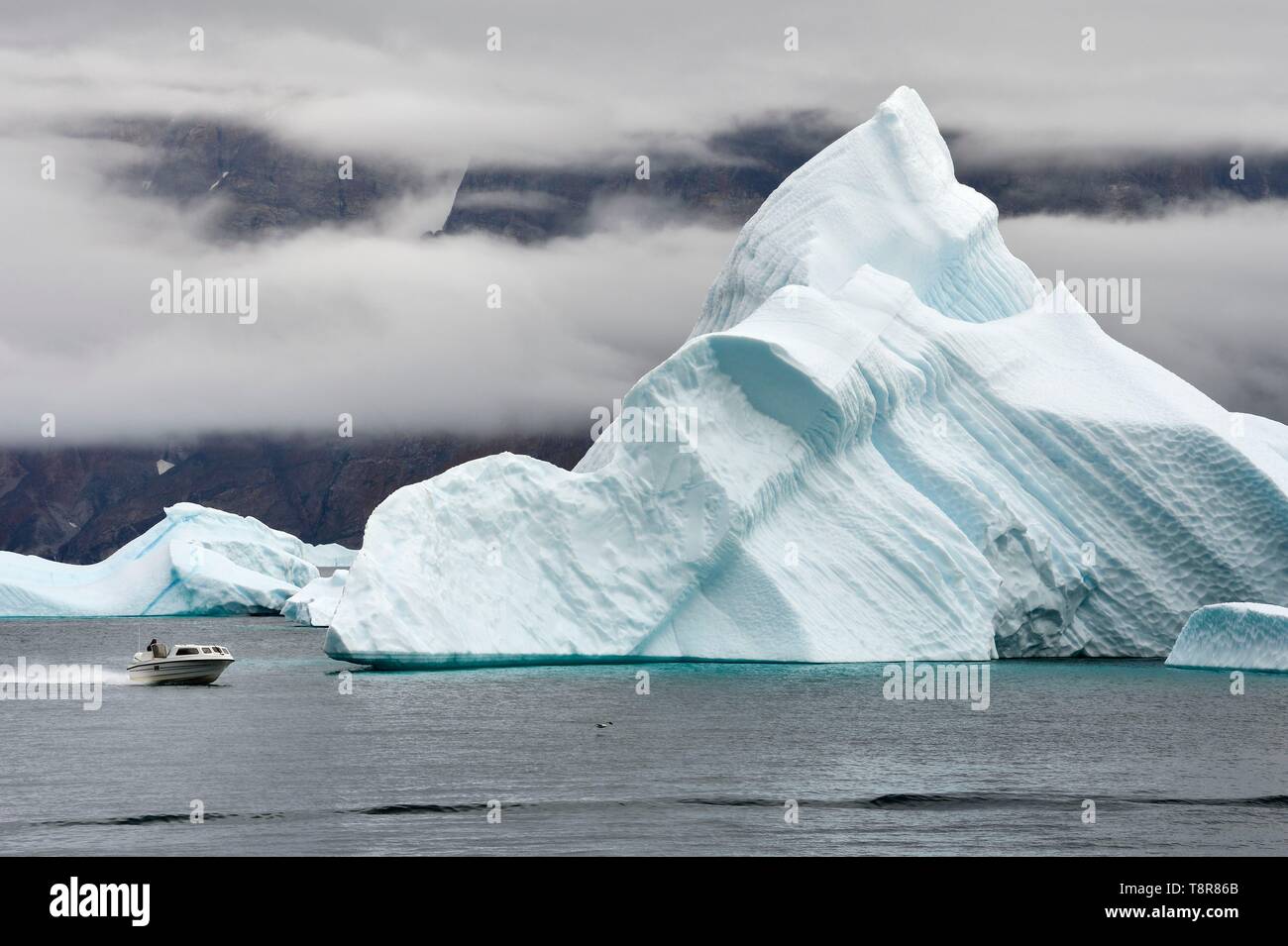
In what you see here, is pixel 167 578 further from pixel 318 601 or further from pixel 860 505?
pixel 860 505

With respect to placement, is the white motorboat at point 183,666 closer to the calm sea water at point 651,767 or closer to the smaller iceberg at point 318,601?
the calm sea water at point 651,767

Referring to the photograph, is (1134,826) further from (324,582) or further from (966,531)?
(324,582)

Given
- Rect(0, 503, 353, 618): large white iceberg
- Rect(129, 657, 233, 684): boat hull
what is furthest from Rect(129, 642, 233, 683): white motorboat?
Rect(0, 503, 353, 618): large white iceberg

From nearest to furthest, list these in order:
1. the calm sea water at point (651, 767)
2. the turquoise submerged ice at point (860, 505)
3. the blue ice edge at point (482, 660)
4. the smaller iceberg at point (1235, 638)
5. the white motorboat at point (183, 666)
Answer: the calm sea water at point (651, 767), the blue ice edge at point (482, 660), the turquoise submerged ice at point (860, 505), the smaller iceberg at point (1235, 638), the white motorboat at point (183, 666)

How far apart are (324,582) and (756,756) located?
142 ft

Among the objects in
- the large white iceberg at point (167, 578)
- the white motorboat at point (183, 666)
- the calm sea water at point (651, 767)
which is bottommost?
the calm sea water at point (651, 767)

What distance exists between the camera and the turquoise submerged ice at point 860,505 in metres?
29.9

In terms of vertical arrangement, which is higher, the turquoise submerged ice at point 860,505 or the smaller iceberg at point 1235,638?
the turquoise submerged ice at point 860,505

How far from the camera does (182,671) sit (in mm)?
32344

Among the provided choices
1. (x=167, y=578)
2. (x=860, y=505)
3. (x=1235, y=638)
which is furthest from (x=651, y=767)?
(x=167, y=578)

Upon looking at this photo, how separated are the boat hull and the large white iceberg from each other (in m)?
31.4

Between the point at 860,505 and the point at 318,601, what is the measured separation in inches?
1218

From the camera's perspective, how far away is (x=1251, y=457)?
112ft

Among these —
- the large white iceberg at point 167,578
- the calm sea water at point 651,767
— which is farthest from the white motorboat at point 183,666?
the large white iceberg at point 167,578
